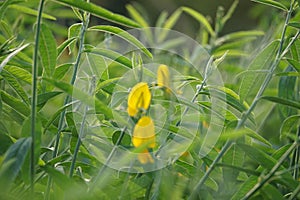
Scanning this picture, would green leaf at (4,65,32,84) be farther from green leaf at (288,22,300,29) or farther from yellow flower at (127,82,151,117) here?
green leaf at (288,22,300,29)

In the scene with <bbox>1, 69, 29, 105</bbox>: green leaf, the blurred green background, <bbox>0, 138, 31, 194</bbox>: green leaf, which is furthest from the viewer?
the blurred green background

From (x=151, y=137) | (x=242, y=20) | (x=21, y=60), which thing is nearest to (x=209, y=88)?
(x=151, y=137)

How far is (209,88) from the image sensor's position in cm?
83

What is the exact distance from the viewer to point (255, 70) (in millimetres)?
801

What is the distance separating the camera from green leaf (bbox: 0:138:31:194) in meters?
0.55

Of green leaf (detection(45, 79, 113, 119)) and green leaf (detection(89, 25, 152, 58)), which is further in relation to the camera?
green leaf (detection(89, 25, 152, 58))

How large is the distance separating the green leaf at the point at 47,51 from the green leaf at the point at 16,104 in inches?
3.0

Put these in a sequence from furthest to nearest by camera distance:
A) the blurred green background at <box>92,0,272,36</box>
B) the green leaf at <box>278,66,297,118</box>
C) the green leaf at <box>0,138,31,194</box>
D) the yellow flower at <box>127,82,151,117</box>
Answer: the blurred green background at <box>92,0,272,36</box> → the green leaf at <box>278,66,297,118</box> → the yellow flower at <box>127,82,151,117</box> → the green leaf at <box>0,138,31,194</box>

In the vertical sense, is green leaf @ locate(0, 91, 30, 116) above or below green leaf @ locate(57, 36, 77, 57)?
below

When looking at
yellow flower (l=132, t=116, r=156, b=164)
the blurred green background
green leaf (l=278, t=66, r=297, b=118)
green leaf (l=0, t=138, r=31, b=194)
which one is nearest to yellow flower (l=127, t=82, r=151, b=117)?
yellow flower (l=132, t=116, r=156, b=164)

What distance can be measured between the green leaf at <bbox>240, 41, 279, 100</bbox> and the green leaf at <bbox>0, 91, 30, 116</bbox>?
0.28m

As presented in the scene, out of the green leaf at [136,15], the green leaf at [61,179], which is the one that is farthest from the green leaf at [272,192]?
the green leaf at [136,15]

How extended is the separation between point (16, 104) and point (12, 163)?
0.76 ft

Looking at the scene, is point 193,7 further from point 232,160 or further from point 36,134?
point 36,134
